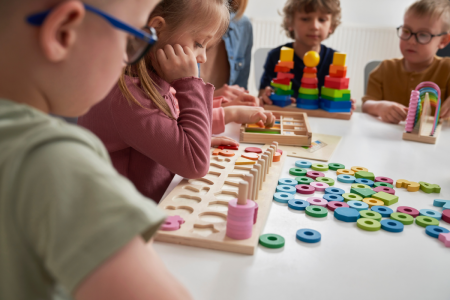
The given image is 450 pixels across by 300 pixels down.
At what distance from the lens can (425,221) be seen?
76 cm

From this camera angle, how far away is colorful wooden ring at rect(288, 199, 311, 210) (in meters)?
0.79

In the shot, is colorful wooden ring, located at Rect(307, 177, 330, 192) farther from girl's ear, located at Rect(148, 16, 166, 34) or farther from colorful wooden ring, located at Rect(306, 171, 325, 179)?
girl's ear, located at Rect(148, 16, 166, 34)

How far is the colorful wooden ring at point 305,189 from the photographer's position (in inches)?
34.3

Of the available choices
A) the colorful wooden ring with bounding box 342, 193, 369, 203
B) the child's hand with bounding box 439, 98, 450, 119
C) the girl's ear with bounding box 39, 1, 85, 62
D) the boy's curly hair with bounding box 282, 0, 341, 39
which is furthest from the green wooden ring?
the boy's curly hair with bounding box 282, 0, 341, 39

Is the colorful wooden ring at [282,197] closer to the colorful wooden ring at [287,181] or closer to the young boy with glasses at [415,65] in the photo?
the colorful wooden ring at [287,181]

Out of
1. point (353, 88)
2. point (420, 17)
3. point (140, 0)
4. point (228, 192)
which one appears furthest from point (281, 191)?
point (353, 88)

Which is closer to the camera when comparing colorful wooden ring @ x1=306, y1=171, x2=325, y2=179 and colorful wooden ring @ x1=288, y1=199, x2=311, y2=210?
colorful wooden ring @ x1=288, y1=199, x2=311, y2=210

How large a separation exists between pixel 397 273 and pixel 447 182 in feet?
1.71

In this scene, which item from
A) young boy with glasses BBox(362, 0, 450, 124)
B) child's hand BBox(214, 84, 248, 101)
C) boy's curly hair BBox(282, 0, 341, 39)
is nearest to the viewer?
child's hand BBox(214, 84, 248, 101)

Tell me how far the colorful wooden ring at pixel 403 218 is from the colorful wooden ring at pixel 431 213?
5 centimetres

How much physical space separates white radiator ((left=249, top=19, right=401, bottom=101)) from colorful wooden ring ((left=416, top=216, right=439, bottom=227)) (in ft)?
11.0

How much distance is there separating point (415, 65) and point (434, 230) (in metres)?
1.63

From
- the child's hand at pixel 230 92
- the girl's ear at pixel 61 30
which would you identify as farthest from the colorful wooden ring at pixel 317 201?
the child's hand at pixel 230 92

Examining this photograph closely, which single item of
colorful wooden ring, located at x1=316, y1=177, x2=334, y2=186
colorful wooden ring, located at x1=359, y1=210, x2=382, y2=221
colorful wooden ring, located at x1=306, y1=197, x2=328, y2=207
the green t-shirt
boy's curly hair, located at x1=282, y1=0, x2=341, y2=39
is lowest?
colorful wooden ring, located at x1=316, y1=177, x2=334, y2=186
